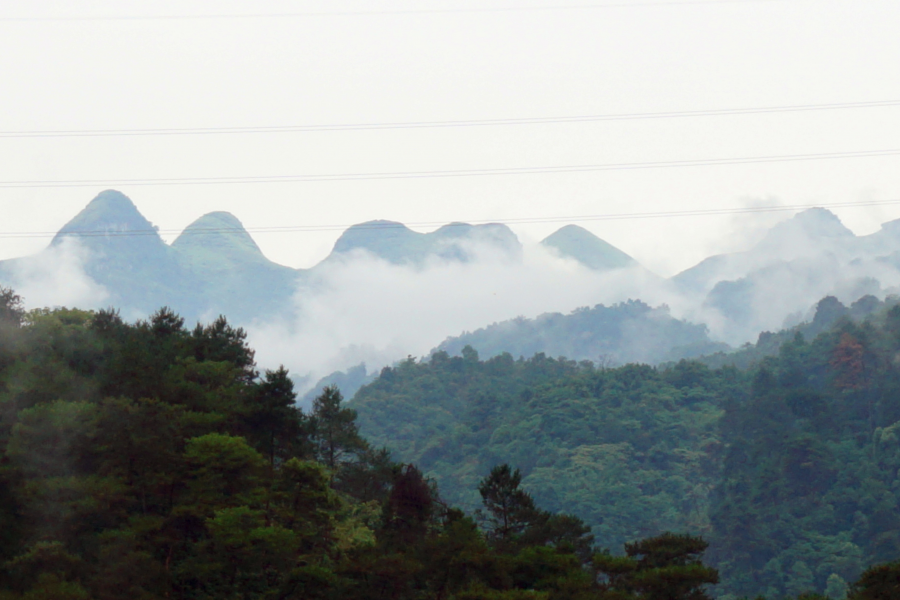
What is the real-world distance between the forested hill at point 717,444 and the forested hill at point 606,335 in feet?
149

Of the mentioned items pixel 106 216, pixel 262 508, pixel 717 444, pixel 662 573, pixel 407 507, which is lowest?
pixel 717 444

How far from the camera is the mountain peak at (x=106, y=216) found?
168250 millimetres

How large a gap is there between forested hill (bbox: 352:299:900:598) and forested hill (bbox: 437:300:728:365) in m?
45.5

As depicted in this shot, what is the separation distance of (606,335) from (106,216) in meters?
89.5

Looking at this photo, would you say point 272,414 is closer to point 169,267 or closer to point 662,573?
point 662,573

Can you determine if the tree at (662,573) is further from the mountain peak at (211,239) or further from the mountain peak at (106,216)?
the mountain peak at (211,239)

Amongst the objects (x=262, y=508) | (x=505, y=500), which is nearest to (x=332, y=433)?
(x=505, y=500)

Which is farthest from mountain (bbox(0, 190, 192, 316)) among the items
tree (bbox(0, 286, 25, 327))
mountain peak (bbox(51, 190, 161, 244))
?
tree (bbox(0, 286, 25, 327))

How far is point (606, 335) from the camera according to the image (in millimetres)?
154250

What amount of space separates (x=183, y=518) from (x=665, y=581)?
14.1m

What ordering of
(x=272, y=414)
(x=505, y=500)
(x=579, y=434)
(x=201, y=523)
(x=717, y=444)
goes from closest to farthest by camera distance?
1. (x=201, y=523)
2. (x=505, y=500)
3. (x=272, y=414)
4. (x=717, y=444)
5. (x=579, y=434)

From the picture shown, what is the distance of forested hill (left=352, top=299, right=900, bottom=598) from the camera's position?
6112cm

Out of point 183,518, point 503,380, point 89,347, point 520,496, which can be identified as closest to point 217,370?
point 89,347

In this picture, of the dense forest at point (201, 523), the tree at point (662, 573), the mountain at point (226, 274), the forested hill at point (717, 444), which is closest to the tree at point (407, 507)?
the dense forest at point (201, 523)
